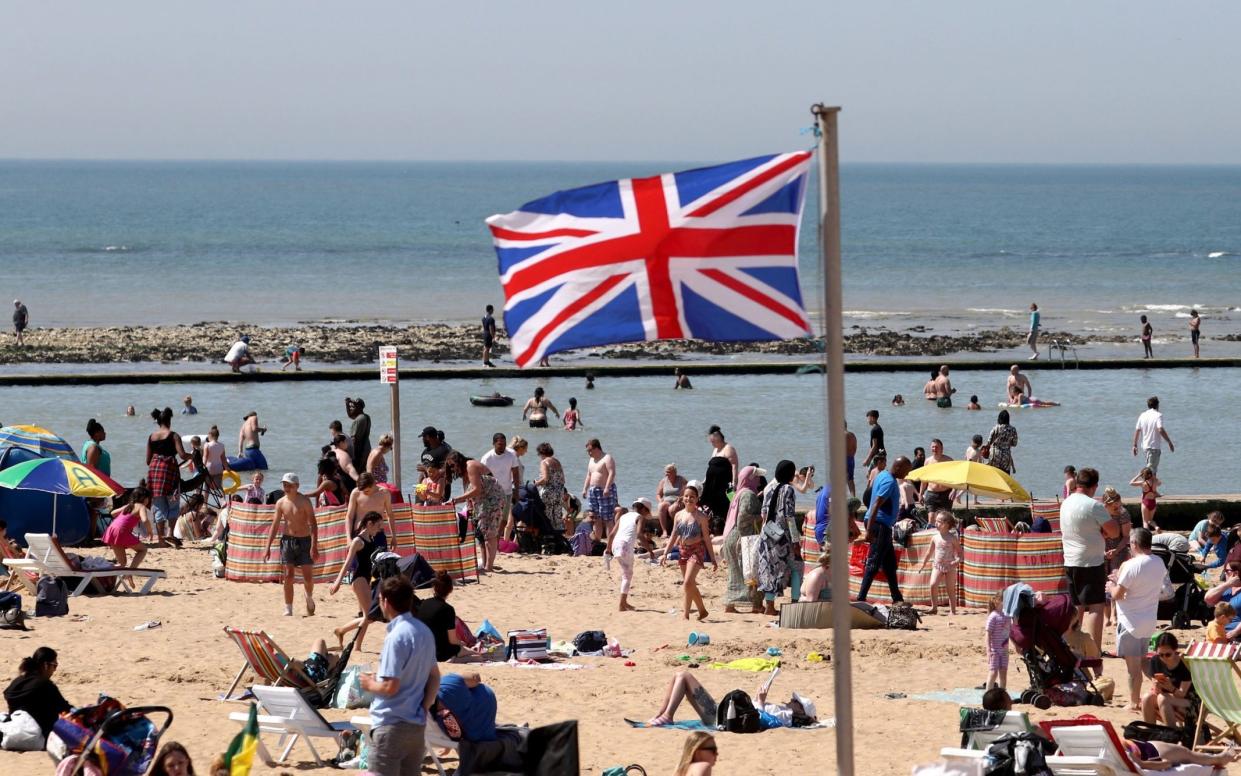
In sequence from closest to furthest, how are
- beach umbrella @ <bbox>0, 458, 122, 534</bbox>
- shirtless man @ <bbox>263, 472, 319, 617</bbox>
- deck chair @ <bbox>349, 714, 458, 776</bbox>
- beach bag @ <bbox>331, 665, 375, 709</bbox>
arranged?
1. deck chair @ <bbox>349, 714, 458, 776</bbox>
2. beach bag @ <bbox>331, 665, 375, 709</bbox>
3. shirtless man @ <bbox>263, 472, 319, 617</bbox>
4. beach umbrella @ <bbox>0, 458, 122, 534</bbox>

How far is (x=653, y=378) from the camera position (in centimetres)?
3775

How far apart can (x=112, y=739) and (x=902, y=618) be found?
717 cm

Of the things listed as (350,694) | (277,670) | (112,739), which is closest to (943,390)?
(350,694)

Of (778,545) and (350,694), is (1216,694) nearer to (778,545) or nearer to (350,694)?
(778,545)

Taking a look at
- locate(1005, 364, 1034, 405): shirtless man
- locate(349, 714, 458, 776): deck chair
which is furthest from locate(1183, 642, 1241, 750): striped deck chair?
locate(1005, 364, 1034, 405): shirtless man

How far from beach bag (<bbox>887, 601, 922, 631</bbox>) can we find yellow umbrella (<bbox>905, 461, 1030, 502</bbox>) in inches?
106

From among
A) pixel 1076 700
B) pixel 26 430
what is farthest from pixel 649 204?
pixel 26 430

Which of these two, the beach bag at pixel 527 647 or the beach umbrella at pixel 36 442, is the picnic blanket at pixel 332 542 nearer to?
the beach umbrella at pixel 36 442

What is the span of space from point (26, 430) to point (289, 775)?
10047 mm

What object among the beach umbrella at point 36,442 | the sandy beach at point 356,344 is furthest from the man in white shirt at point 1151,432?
the sandy beach at point 356,344

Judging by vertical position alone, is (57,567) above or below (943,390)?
below

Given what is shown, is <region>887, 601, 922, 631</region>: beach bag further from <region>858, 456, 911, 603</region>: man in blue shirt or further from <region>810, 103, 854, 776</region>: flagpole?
<region>810, 103, 854, 776</region>: flagpole

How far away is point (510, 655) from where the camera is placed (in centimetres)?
1274

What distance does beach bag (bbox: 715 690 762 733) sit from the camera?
1056cm
